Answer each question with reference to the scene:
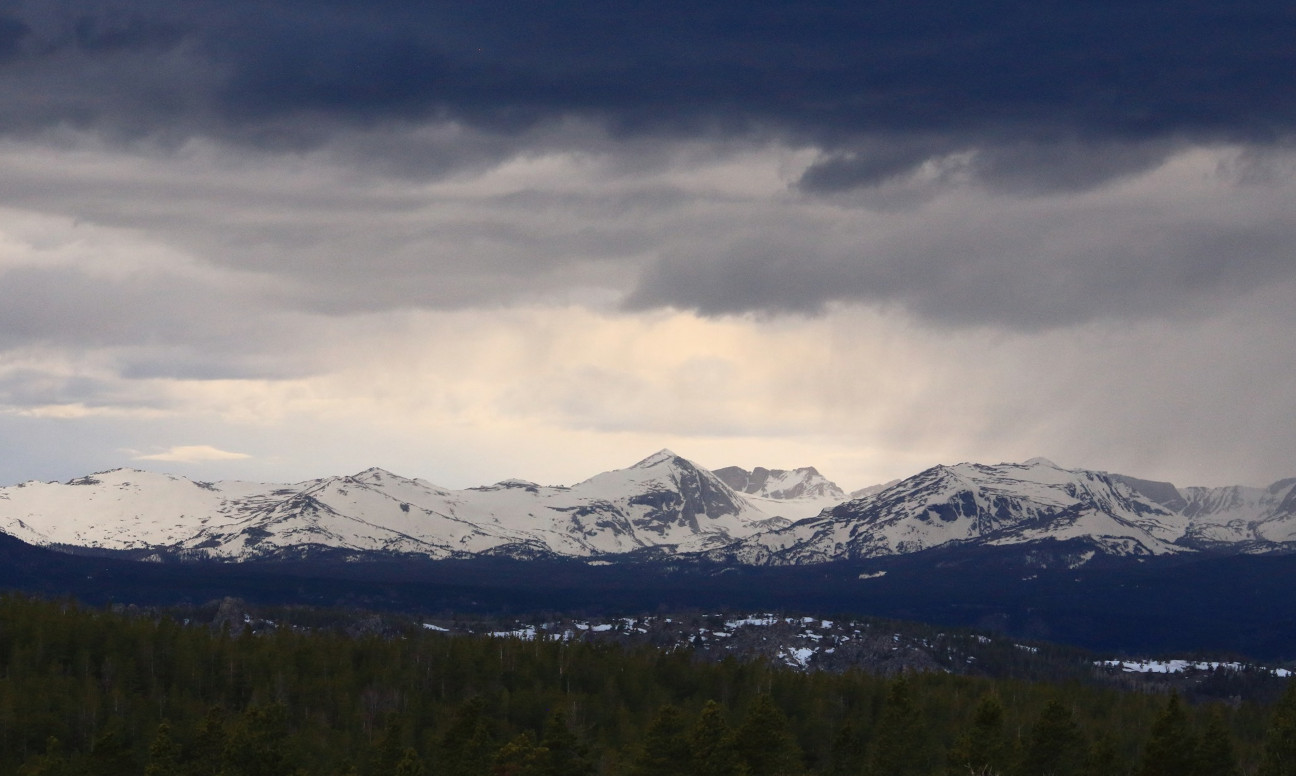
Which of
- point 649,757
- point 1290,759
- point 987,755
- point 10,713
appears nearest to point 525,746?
point 649,757

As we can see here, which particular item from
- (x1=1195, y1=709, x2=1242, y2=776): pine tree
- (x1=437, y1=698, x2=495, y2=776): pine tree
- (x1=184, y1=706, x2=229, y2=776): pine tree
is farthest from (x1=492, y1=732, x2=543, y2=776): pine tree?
(x1=1195, y1=709, x2=1242, y2=776): pine tree

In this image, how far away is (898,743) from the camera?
172 metres

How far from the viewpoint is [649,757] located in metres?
138

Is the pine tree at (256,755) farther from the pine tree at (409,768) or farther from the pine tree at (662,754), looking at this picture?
the pine tree at (662,754)

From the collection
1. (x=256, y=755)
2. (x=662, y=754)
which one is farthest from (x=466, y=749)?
(x=256, y=755)

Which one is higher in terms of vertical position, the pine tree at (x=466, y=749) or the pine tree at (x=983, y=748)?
the pine tree at (x=983, y=748)

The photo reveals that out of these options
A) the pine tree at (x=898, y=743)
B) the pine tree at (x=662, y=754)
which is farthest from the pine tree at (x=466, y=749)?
the pine tree at (x=898, y=743)

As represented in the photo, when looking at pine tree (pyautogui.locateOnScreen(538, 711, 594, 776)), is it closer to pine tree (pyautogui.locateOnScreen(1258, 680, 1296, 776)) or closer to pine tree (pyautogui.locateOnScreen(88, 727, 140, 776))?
pine tree (pyautogui.locateOnScreen(88, 727, 140, 776))

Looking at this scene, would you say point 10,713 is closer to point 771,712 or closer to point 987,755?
point 771,712

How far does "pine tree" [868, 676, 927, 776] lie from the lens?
547ft

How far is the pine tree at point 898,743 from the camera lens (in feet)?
547

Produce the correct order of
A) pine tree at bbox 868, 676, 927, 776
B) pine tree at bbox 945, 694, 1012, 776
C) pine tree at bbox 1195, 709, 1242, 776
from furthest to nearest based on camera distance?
pine tree at bbox 868, 676, 927, 776 → pine tree at bbox 945, 694, 1012, 776 → pine tree at bbox 1195, 709, 1242, 776

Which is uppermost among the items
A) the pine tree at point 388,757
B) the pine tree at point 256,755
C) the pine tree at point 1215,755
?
the pine tree at point 1215,755

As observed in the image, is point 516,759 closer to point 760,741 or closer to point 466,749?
point 466,749
